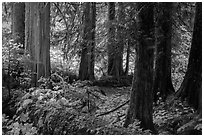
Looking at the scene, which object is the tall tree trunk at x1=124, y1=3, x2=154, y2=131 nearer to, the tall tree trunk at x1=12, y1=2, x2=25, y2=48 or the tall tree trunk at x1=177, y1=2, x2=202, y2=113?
the tall tree trunk at x1=177, y1=2, x2=202, y2=113

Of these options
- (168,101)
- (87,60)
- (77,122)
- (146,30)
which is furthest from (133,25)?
(87,60)

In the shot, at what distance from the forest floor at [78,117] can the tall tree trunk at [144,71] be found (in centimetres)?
30

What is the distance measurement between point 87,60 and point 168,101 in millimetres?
4966

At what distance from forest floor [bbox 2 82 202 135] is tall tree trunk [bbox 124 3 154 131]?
0.30 metres

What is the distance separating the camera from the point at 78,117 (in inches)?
214

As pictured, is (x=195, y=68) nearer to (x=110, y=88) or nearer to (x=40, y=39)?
(x=40, y=39)

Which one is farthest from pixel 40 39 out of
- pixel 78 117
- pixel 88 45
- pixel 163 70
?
pixel 78 117

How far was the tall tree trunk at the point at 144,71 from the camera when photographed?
6.47 m

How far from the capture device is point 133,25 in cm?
651

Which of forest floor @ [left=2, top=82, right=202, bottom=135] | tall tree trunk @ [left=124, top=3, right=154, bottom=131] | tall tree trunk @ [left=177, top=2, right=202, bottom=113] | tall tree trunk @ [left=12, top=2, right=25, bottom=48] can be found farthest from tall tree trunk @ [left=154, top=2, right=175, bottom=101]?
tall tree trunk @ [left=12, top=2, right=25, bottom=48]

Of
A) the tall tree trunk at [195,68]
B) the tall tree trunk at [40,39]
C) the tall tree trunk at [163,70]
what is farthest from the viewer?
the tall tree trunk at [163,70]

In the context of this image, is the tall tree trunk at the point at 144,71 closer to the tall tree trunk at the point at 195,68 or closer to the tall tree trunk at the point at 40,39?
the tall tree trunk at the point at 195,68

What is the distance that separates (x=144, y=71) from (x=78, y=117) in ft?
6.49

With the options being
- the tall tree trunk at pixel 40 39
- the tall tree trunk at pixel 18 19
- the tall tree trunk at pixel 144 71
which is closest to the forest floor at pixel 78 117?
the tall tree trunk at pixel 144 71
